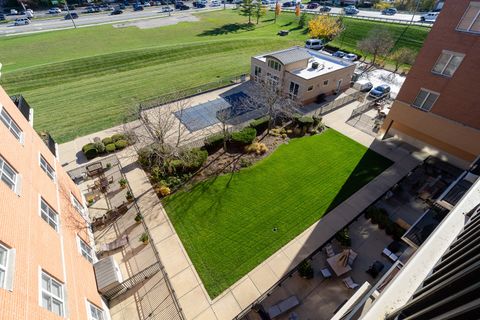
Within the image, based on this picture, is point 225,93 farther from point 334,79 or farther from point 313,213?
point 313,213

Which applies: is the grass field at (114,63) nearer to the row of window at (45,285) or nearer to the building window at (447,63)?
the row of window at (45,285)

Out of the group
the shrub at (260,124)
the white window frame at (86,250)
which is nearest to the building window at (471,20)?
the shrub at (260,124)

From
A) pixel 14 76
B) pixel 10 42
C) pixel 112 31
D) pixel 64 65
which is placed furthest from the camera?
pixel 112 31

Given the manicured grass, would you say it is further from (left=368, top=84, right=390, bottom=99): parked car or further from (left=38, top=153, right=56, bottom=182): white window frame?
(left=368, top=84, right=390, bottom=99): parked car

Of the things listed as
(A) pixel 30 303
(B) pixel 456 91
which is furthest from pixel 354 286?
(B) pixel 456 91

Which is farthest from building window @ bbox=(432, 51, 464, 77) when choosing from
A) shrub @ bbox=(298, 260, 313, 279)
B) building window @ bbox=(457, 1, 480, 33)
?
shrub @ bbox=(298, 260, 313, 279)

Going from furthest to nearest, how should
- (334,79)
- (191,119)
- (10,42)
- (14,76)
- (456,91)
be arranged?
(10,42) → (14,76) → (334,79) → (191,119) → (456,91)
